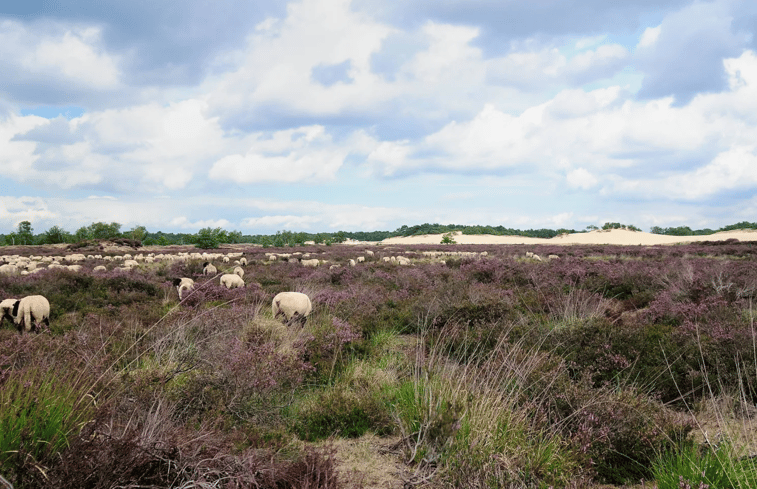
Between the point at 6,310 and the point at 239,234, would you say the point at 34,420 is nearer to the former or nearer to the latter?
the point at 6,310

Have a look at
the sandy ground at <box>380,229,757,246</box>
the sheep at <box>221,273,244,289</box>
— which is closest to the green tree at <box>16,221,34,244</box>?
the sandy ground at <box>380,229,757,246</box>

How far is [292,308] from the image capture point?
848 cm

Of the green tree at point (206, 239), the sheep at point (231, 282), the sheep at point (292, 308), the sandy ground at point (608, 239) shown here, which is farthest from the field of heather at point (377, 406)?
the sandy ground at point (608, 239)

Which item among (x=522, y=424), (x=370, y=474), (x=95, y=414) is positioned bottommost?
(x=370, y=474)

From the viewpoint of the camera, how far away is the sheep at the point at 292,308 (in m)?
8.37

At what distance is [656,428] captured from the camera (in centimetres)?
407

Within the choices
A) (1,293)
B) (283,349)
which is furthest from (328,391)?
(1,293)

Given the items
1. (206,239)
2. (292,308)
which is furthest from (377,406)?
(206,239)

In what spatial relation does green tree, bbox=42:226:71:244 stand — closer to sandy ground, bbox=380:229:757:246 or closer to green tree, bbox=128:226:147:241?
green tree, bbox=128:226:147:241

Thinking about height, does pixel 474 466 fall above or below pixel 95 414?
below

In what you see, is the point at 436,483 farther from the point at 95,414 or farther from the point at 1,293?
the point at 1,293

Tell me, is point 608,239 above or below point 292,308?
above

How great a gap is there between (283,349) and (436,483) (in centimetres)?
336

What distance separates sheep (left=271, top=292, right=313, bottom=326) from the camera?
27.5 ft
